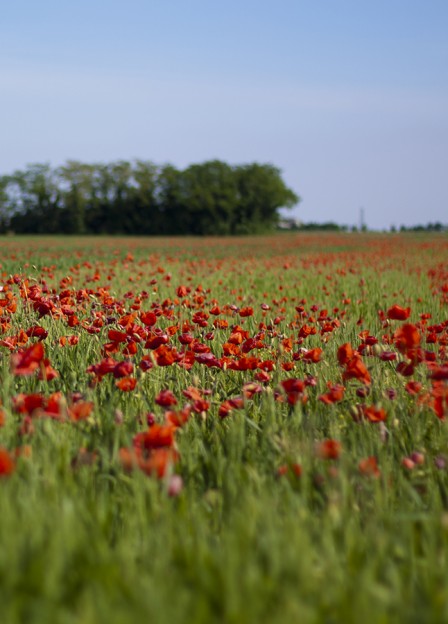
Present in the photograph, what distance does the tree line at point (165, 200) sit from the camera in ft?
201

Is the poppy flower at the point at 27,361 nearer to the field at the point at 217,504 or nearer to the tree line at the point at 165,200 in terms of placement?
the field at the point at 217,504

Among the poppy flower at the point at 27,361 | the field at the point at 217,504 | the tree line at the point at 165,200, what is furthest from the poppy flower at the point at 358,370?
the tree line at the point at 165,200

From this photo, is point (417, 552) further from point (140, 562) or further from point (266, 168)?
point (266, 168)

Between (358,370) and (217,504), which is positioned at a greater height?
(358,370)

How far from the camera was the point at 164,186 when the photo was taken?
62.8 m

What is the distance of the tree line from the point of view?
201ft

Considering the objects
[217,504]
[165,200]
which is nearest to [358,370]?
[217,504]

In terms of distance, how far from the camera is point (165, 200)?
205ft

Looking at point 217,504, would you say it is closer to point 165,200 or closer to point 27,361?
point 27,361

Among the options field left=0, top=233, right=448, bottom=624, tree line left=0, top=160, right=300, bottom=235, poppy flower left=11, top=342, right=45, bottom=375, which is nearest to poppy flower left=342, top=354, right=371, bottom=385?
field left=0, top=233, right=448, bottom=624

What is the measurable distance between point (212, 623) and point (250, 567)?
0.13 m

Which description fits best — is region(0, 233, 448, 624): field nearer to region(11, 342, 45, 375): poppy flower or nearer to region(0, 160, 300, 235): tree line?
region(11, 342, 45, 375): poppy flower

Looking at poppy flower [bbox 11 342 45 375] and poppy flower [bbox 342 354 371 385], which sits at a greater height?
poppy flower [bbox 11 342 45 375]

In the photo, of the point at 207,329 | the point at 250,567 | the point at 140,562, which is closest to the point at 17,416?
the point at 140,562
